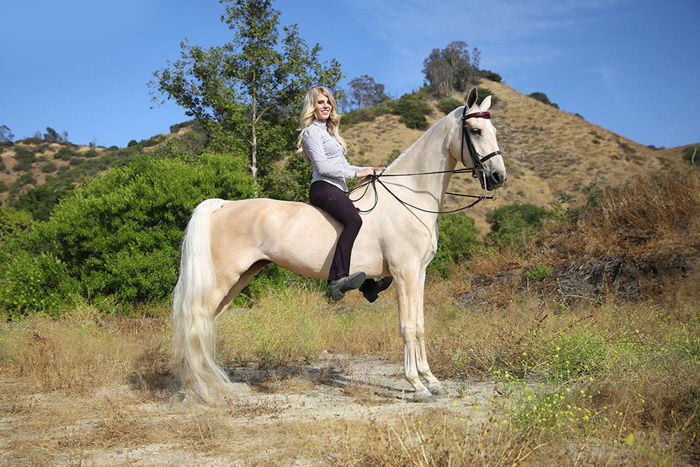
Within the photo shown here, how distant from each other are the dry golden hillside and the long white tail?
110ft

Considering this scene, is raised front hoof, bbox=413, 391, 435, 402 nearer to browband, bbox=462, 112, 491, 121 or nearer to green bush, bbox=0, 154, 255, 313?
browband, bbox=462, 112, 491, 121

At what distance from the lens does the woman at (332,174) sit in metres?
5.51

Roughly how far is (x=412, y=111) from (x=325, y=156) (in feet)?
198

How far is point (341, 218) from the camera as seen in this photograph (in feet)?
18.3

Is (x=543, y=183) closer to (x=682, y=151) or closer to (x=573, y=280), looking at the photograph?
(x=682, y=151)

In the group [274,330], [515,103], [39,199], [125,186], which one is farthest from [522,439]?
[515,103]

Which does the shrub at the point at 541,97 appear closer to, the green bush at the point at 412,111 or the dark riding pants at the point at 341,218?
the green bush at the point at 412,111

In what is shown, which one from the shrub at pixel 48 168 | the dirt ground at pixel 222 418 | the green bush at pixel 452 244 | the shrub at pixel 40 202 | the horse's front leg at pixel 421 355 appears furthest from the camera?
the shrub at pixel 48 168

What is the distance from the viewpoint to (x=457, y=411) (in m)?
4.75

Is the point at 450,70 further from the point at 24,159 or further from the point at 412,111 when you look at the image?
the point at 24,159

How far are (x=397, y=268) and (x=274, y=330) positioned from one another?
3752mm

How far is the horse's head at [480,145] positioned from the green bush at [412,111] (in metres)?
56.6

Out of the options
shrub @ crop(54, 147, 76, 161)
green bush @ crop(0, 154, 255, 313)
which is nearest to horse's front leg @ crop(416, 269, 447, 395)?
green bush @ crop(0, 154, 255, 313)

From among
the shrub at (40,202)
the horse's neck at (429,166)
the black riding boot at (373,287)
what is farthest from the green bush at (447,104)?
the black riding boot at (373,287)
